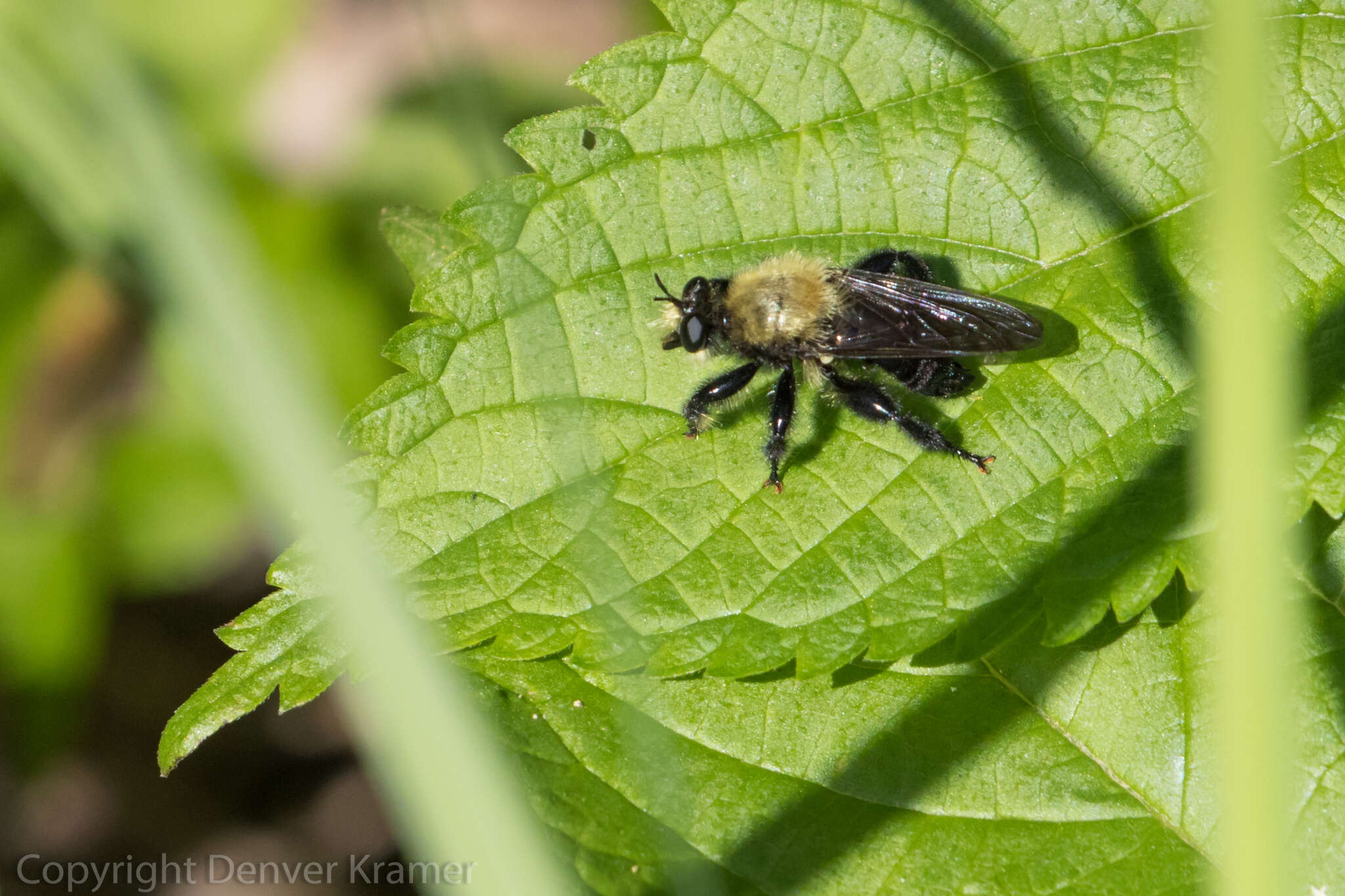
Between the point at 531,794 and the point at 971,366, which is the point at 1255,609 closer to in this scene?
the point at 531,794

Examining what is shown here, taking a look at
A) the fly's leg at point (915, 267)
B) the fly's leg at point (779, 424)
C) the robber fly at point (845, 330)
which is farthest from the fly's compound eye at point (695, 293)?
the fly's leg at point (915, 267)

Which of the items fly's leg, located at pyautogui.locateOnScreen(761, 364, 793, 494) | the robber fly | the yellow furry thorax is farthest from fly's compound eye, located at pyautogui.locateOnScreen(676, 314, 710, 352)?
fly's leg, located at pyautogui.locateOnScreen(761, 364, 793, 494)

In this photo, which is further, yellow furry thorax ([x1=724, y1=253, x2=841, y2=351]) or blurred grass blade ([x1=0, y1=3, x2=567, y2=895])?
yellow furry thorax ([x1=724, y1=253, x2=841, y2=351])

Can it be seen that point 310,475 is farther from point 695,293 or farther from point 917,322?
point 917,322

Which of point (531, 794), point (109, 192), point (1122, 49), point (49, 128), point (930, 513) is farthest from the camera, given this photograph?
point (109, 192)

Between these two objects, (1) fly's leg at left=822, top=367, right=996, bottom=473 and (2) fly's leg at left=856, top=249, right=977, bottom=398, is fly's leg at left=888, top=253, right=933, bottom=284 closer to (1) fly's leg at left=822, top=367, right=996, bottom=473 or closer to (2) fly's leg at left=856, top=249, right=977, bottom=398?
(2) fly's leg at left=856, top=249, right=977, bottom=398

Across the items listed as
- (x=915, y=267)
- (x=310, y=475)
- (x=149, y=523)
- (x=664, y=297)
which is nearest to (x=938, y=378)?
(x=915, y=267)

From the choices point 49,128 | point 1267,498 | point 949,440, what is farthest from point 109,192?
point 1267,498
